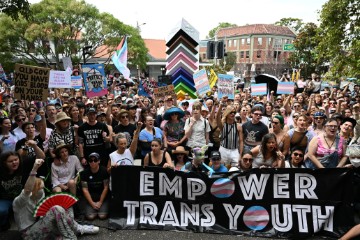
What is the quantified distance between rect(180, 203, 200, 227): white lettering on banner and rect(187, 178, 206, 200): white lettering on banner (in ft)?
0.54

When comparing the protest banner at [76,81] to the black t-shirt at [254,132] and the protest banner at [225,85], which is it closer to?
the protest banner at [225,85]

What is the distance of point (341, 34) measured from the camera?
40.2ft

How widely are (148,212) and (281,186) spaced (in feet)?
6.79

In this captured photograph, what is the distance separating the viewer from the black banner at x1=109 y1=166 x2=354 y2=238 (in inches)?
184

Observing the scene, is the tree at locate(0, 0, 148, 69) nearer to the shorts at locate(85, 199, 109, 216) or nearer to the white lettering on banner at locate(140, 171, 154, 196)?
the shorts at locate(85, 199, 109, 216)

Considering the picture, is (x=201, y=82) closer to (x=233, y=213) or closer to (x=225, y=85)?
(x=225, y=85)

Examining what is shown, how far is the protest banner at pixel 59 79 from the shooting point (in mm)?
10000

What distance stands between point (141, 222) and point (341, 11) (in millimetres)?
11030

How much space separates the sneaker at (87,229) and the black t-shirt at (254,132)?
3.14 m

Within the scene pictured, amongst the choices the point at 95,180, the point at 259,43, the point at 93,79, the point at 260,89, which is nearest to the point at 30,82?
the point at 93,79

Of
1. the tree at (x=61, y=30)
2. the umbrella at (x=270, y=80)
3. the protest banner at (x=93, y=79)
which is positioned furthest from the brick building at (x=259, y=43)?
the protest banner at (x=93, y=79)

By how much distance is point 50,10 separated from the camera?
29266mm

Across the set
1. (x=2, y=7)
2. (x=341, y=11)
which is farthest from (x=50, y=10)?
(x=341, y=11)

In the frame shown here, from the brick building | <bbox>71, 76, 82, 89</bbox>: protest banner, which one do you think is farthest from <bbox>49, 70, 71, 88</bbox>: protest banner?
the brick building
